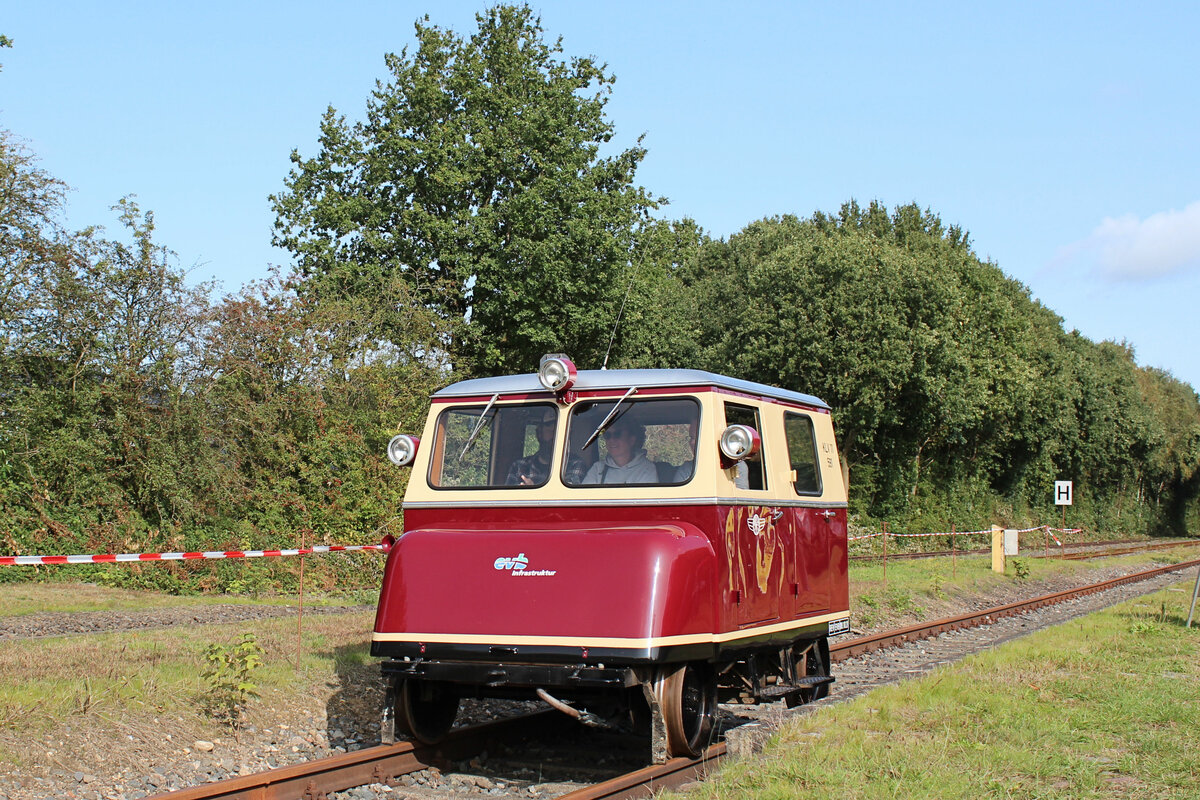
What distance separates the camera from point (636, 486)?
7941 millimetres

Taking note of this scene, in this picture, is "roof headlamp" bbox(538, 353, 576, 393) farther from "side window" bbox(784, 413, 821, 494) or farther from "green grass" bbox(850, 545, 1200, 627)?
"green grass" bbox(850, 545, 1200, 627)

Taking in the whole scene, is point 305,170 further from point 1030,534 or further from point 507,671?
point 1030,534

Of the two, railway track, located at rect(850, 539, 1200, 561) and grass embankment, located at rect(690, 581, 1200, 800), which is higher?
railway track, located at rect(850, 539, 1200, 561)

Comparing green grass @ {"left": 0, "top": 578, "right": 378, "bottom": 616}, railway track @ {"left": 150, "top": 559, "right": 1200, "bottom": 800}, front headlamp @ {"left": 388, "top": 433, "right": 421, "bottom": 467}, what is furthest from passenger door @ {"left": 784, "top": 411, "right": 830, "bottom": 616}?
green grass @ {"left": 0, "top": 578, "right": 378, "bottom": 616}

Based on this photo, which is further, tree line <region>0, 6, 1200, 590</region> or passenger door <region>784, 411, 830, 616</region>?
tree line <region>0, 6, 1200, 590</region>

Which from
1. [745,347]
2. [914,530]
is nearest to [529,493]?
[745,347]

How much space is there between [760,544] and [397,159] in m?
27.9

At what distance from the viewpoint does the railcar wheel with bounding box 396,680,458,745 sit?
789 cm

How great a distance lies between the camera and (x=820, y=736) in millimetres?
8266

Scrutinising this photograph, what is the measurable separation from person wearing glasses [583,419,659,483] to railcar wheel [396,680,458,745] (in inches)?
70.5

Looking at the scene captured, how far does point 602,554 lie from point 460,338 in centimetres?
2597

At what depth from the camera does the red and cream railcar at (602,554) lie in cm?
723

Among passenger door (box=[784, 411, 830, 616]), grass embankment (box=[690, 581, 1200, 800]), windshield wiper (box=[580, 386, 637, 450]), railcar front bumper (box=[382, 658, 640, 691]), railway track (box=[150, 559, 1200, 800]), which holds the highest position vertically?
windshield wiper (box=[580, 386, 637, 450])

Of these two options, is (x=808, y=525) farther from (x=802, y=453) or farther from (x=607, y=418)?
(x=607, y=418)
